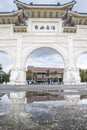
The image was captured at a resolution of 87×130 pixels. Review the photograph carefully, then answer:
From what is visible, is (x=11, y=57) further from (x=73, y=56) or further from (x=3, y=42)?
(x=73, y=56)

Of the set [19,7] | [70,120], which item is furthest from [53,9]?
[70,120]

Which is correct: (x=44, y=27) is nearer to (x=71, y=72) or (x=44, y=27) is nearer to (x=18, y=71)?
(x=18, y=71)

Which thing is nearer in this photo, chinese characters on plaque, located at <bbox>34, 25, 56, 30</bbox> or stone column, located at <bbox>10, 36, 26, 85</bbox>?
stone column, located at <bbox>10, 36, 26, 85</bbox>

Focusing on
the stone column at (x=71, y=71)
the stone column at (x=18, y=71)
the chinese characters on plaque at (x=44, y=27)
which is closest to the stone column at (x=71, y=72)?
the stone column at (x=71, y=71)

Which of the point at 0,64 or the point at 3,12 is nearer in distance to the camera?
the point at 3,12

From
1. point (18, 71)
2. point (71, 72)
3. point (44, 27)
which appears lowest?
point (71, 72)

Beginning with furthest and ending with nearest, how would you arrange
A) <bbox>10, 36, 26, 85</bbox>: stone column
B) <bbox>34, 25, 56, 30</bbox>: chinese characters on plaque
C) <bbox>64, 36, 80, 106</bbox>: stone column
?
<bbox>34, 25, 56, 30</bbox>: chinese characters on plaque
<bbox>64, 36, 80, 106</bbox>: stone column
<bbox>10, 36, 26, 85</bbox>: stone column

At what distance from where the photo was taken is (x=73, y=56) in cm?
2467

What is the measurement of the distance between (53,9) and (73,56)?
5136 mm

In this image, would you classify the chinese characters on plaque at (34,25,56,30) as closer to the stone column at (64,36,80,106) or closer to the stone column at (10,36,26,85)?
the stone column at (10,36,26,85)

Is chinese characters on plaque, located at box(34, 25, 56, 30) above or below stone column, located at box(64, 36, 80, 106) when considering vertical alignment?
above

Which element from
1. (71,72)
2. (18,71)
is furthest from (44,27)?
(71,72)

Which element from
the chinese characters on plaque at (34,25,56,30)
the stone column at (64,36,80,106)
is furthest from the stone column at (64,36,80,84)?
the chinese characters on plaque at (34,25,56,30)

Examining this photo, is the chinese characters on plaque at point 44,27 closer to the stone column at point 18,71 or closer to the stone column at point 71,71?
the stone column at point 18,71
